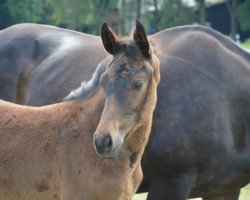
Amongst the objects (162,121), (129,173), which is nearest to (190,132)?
(162,121)

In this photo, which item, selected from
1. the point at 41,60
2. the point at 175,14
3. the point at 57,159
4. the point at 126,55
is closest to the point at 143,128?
the point at 126,55

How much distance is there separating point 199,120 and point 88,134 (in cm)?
111

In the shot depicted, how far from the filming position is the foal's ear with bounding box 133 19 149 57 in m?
4.21

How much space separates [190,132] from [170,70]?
0.57 meters

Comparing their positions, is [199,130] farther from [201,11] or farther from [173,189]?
[201,11]

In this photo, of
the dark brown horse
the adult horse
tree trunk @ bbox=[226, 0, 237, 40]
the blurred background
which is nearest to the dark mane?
the dark brown horse

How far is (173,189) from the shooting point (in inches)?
204

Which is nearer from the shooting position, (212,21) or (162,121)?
(162,121)

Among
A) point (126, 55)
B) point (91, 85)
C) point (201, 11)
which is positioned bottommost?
point (201, 11)

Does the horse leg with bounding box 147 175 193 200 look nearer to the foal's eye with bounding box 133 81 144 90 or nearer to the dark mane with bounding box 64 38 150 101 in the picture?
the dark mane with bounding box 64 38 150 101

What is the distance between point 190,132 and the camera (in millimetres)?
5164

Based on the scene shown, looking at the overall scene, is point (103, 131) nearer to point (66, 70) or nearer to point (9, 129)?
point (9, 129)

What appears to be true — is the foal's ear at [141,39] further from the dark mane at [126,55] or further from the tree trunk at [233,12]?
the tree trunk at [233,12]

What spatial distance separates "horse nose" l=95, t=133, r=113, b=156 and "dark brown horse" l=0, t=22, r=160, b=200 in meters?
0.09
